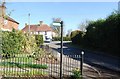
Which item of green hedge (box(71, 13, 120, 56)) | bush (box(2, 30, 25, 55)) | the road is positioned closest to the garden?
bush (box(2, 30, 25, 55))

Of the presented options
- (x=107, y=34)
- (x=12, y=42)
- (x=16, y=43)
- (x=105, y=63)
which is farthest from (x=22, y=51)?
(x=107, y=34)

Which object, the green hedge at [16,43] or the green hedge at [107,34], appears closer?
the green hedge at [16,43]

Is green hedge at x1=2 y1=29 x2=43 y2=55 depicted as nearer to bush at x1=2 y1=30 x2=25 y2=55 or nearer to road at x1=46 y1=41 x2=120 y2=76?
bush at x1=2 y1=30 x2=25 y2=55

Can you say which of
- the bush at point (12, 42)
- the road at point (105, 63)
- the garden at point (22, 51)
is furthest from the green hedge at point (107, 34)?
the bush at point (12, 42)

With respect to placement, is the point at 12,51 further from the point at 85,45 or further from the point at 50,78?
the point at 85,45

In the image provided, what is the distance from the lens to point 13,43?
798 inches

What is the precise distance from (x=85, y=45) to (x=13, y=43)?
2170 cm

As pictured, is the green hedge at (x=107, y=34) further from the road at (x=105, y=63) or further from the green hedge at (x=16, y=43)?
the green hedge at (x=16, y=43)

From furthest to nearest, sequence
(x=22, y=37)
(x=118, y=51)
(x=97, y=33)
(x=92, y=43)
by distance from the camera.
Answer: (x=92, y=43) < (x=97, y=33) < (x=118, y=51) < (x=22, y=37)

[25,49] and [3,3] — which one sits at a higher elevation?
[3,3]

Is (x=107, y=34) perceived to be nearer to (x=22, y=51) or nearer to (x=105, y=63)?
(x=105, y=63)

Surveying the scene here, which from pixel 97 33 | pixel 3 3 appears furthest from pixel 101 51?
pixel 3 3

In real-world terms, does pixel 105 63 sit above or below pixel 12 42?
below

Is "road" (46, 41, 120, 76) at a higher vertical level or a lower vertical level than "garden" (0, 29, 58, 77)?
lower
